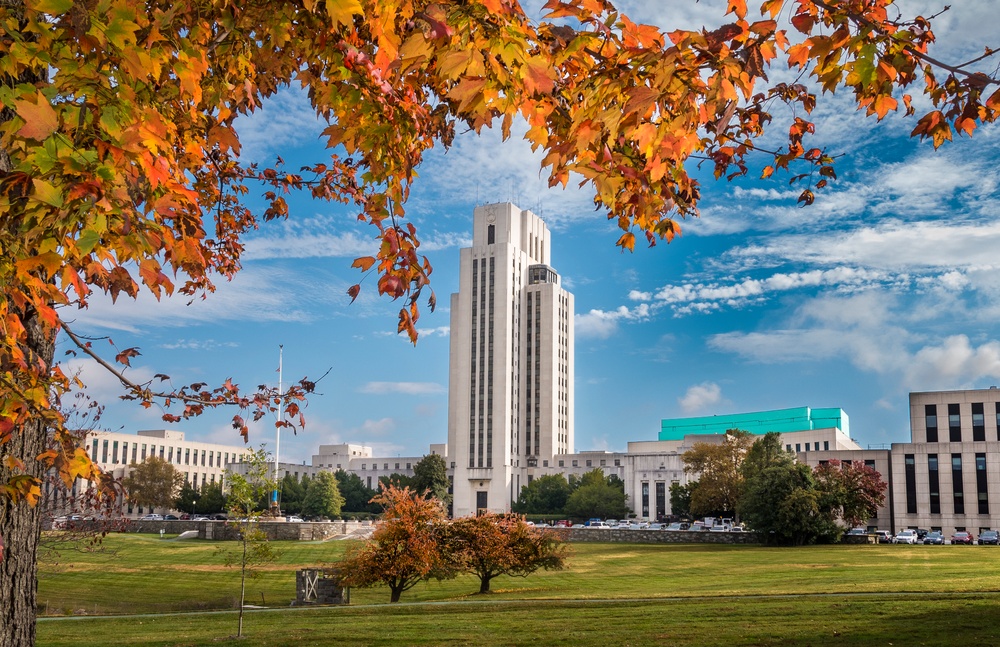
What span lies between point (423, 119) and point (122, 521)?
16.7m

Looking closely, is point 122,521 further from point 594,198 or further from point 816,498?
point 816,498

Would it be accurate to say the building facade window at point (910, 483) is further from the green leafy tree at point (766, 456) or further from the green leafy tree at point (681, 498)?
the green leafy tree at point (766, 456)

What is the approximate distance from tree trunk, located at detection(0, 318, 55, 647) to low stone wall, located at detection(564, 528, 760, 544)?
58.7 meters

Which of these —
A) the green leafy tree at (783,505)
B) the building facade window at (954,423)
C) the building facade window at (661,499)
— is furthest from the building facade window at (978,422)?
the building facade window at (661,499)

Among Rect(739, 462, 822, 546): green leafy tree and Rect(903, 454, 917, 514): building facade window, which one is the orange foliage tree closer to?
Rect(739, 462, 822, 546): green leafy tree

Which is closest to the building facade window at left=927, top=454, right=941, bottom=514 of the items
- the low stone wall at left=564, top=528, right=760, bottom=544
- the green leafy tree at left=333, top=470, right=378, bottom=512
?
the low stone wall at left=564, top=528, right=760, bottom=544

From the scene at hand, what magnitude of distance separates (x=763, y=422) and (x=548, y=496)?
2429 inches

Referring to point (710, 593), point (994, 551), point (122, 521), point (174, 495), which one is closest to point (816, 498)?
point (994, 551)

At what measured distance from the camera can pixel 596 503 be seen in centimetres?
10550

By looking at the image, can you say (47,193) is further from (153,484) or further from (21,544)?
(153,484)

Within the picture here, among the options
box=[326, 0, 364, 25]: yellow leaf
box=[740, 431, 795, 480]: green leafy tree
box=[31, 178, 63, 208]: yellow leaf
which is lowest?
→ box=[740, 431, 795, 480]: green leafy tree

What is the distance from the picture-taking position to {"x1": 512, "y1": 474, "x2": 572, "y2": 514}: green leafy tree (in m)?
113

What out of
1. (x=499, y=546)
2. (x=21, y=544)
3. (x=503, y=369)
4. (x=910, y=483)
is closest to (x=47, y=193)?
(x=21, y=544)

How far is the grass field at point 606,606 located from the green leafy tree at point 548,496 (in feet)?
224
